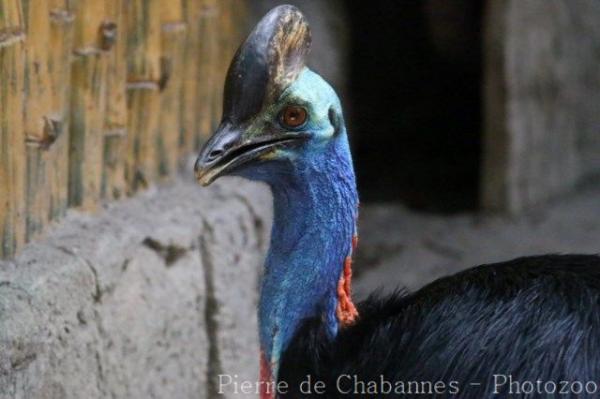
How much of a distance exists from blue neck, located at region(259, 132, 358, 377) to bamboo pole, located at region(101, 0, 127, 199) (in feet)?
3.10

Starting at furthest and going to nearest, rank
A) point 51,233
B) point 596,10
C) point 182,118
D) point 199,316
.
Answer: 1. point 596,10
2. point 182,118
3. point 199,316
4. point 51,233

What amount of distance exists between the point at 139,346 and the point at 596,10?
333 cm

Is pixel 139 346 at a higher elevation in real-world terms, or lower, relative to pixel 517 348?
lower

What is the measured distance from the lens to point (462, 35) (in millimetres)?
6039

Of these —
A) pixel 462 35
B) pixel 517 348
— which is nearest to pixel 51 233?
pixel 517 348

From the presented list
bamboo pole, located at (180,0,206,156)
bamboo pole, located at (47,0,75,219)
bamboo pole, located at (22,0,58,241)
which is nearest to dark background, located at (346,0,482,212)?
bamboo pole, located at (180,0,206,156)

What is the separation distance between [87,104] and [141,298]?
0.54 m

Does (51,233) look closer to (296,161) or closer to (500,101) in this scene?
(296,161)

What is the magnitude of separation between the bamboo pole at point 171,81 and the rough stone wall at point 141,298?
4.3 inches

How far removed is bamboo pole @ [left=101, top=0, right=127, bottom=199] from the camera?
351 cm

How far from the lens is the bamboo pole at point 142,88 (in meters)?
3.68

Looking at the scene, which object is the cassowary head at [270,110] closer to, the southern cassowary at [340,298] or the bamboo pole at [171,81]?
the southern cassowary at [340,298]

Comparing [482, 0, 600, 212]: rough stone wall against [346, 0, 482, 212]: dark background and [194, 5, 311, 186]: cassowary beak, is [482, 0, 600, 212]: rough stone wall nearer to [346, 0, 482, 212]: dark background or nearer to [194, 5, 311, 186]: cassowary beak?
[346, 0, 482, 212]: dark background

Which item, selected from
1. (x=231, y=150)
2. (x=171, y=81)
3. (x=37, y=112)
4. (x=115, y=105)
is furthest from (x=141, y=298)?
(x=231, y=150)
